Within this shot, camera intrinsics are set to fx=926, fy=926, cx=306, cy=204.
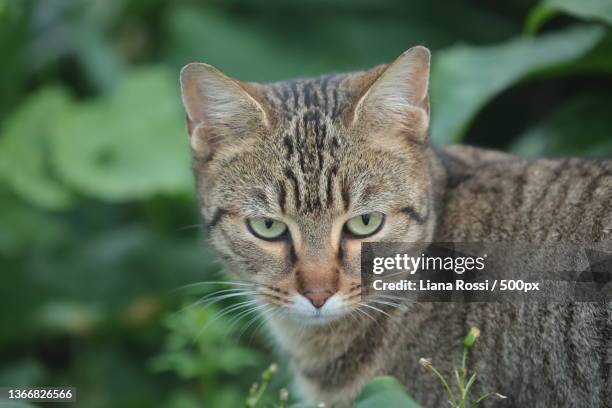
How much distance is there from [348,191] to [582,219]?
743 mm

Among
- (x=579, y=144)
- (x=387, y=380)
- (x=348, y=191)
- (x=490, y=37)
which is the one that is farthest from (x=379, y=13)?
(x=387, y=380)

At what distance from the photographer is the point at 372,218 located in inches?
116

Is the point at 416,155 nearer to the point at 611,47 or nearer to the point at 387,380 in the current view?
the point at 387,380

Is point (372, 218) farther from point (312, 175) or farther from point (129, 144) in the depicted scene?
point (129, 144)

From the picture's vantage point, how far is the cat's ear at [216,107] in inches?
119

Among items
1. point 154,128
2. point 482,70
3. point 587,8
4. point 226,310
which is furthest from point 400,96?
point 154,128

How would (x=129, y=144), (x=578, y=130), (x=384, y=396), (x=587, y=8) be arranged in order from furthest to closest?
1. (x=129, y=144)
2. (x=578, y=130)
3. (x=587, y=8)
4. (x=384, y=396)

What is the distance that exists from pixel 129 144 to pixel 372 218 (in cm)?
261

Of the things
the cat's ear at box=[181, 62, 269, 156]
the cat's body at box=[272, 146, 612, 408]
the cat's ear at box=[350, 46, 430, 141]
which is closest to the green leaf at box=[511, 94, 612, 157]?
the cat's body at box=[272, 146, 612, 408]

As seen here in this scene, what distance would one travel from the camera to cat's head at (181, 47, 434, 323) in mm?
2896

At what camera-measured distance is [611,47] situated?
4031mm

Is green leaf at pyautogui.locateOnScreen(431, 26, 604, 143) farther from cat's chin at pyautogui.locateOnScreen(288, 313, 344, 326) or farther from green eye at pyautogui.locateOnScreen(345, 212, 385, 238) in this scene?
cat's chin at pyautogui.locateOnScreen(288, 313, 344, 326)

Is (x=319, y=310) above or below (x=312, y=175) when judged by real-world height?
below

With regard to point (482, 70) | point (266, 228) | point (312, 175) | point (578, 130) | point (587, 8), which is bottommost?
point (266, 228)
